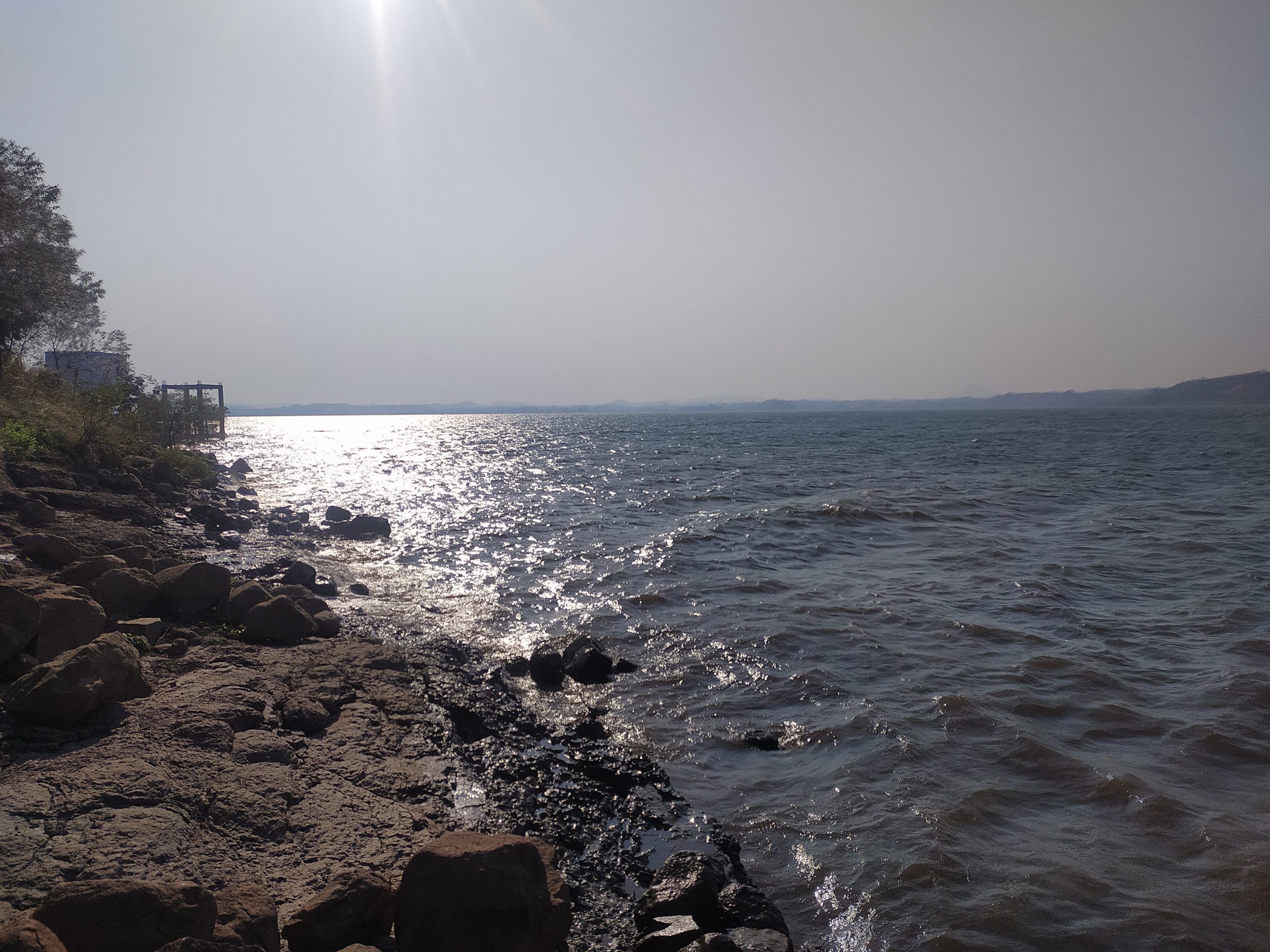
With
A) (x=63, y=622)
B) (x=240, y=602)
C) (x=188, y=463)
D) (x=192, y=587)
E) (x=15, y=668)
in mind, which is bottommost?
(x=240, y=602)

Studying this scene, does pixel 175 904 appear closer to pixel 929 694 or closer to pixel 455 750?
pixel 455 750

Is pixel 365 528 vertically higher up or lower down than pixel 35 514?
lower down

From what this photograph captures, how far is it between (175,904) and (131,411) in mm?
25602

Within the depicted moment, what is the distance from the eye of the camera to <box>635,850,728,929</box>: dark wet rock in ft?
15.0

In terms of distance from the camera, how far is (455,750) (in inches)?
266

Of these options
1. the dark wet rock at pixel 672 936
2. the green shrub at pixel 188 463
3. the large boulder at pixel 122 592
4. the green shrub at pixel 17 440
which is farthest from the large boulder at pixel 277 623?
the green shrub at pixel 188 463

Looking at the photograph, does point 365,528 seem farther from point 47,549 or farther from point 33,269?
point 33,269

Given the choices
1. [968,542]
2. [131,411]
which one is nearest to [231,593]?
[968,542]

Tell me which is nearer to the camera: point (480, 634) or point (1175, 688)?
point (1175, 688)

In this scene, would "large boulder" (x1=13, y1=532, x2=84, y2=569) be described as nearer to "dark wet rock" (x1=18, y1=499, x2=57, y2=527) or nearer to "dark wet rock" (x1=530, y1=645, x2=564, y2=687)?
"dark wet rock" (x1=18, y1=499, x2=57, y2=527)

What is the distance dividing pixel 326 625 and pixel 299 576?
3.41m

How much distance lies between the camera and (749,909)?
183 inches

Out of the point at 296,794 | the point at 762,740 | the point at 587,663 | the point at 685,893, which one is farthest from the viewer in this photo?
the point at 587,663

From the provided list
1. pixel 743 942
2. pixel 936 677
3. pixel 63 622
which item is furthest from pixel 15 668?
pixel 936 677
